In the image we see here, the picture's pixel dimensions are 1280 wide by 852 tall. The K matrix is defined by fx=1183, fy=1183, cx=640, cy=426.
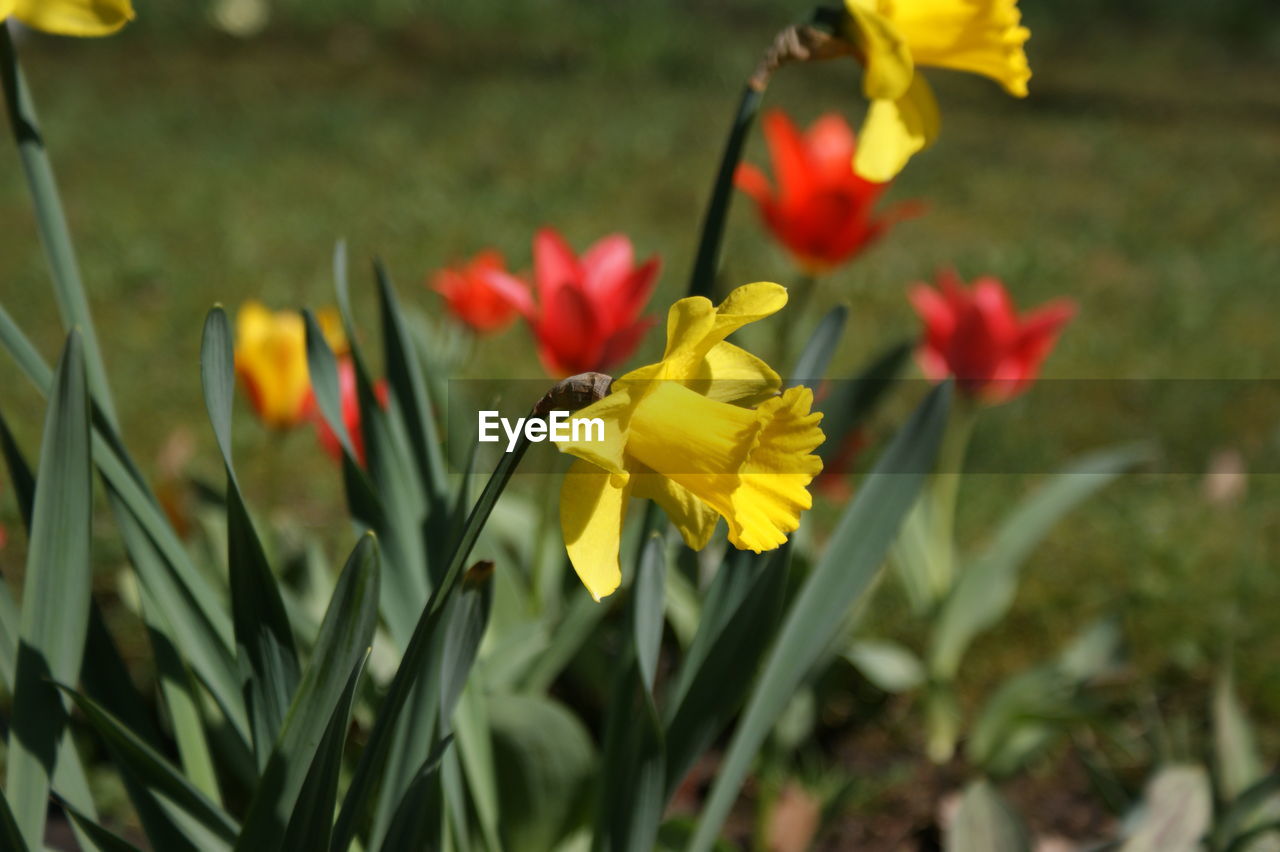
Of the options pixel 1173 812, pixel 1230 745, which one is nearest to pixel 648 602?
pixel 1173 812

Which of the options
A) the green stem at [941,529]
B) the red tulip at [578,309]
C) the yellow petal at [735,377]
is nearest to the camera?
the yellow petal at [735,377]

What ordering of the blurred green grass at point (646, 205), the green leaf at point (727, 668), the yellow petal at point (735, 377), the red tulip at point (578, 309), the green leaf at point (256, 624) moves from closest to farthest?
the yellow petal at point (735, 377)
the green leaf at point (256, 624)
the green leaf at point (727, 668)
the red tulip at point (578, 309)
the blurred green grass at point (646, 205)

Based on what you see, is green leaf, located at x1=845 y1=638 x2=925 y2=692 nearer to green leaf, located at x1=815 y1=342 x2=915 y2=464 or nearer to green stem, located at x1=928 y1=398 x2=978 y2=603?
green stem, located at x1=928 y1=398 x2=978 y2=603

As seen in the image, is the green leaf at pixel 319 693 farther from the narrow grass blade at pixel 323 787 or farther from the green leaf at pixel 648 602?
the green leaf at pixel 648 602

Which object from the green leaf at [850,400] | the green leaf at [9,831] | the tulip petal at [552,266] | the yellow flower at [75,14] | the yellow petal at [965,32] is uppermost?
the yellow petal at [965,32]

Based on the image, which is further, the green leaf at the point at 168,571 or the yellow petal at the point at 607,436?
the green leaf at the point at 168,571

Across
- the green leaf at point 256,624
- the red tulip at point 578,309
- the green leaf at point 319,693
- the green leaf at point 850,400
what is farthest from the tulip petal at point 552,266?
the green leaf at point 319,693

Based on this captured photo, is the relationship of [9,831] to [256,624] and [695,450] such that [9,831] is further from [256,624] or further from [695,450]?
[695,450]

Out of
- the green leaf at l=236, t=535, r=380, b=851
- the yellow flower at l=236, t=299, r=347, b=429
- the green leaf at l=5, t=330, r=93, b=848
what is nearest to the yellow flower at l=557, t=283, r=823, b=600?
the green leaf at l=236, t=535, r=380, b=851
